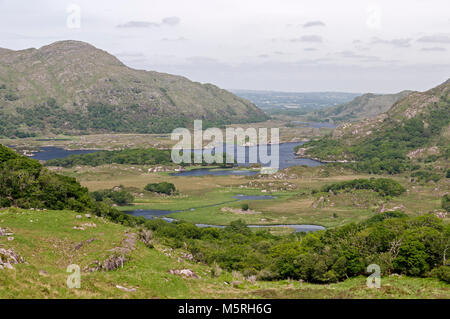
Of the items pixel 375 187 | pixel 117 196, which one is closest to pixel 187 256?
pixel 117 196

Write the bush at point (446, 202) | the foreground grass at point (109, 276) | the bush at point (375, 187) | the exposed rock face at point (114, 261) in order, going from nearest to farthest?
the foreground grass at point (109, 276)
the exposed rock face at point (114, 261)
the bush at point (446, 202)
the bush at point (375, 187)

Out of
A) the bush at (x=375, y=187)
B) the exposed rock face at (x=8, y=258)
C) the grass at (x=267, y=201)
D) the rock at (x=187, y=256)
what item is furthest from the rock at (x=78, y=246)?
the bush at (x=375, y=187)

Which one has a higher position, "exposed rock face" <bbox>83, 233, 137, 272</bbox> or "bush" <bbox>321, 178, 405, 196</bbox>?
"exposed rock face" <bbox>83, 233, 137, 272</bbox>

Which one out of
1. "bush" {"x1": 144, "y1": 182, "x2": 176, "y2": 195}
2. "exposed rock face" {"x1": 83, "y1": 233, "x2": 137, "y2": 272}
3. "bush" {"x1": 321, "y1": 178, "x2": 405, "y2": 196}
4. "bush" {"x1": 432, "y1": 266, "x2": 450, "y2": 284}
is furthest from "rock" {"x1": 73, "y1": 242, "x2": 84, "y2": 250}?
"bush" {"x1": 321, "y1": 178, "x2": 405, "y2": 196}

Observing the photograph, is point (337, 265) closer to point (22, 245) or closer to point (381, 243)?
point (381, 243)

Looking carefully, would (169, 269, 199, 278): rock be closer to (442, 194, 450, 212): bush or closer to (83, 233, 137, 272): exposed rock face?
(83, 233, 137, 272): exposed rock face

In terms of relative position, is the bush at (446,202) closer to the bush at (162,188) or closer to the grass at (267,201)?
the grass at (267,201)

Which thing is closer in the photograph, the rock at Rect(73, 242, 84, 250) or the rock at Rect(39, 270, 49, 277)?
the rock at Rect(39, 270, 49, 277)

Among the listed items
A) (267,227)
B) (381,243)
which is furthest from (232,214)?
(381,243)
